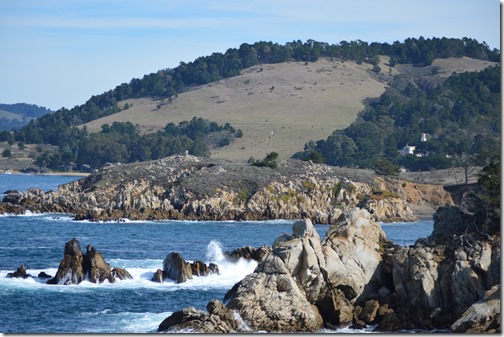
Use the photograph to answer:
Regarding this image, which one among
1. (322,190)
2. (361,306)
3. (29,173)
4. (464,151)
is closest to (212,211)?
(322,190)

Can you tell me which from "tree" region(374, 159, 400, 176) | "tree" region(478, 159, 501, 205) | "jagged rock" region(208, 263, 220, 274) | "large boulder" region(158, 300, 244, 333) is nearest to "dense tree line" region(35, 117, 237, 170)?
"tree" region(374, 159, 400, 176)

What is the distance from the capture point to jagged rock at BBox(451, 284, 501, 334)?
108ft

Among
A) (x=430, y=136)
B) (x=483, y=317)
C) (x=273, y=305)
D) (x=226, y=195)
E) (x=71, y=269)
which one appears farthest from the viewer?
(x=430, y=136)

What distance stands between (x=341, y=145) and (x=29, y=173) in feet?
190

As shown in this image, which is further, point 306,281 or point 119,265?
point 119,265

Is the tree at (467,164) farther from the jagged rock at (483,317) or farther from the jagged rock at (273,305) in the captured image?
the jagged rock at (483,317)

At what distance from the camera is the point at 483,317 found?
3319 cm

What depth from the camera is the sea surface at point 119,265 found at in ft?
126

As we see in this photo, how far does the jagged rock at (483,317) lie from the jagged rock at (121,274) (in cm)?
1794

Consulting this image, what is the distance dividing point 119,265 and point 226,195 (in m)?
39.9

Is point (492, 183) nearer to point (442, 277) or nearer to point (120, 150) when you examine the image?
point (442, 277)

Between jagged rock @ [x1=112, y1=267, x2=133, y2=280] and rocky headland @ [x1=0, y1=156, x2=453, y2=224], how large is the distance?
3595cm

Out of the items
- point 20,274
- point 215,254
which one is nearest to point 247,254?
point 215,254

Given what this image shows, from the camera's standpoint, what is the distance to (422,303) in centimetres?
3728
